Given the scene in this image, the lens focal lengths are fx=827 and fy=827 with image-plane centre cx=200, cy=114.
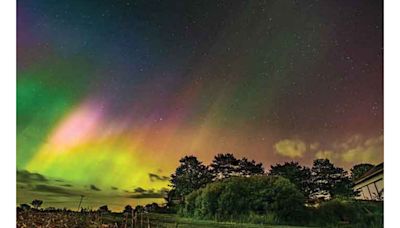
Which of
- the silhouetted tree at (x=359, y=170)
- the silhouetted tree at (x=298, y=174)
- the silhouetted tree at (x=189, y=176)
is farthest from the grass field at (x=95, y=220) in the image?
the silhouetted tree at (x=359, y=170)

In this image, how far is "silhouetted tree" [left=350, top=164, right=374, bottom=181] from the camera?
10.4 ft

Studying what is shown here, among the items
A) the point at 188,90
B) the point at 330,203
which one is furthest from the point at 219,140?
the point at 330,203

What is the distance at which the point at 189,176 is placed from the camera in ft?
10.8

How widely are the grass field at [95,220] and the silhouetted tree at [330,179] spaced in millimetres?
515

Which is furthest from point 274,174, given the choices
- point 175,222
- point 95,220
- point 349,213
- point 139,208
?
point 95,220

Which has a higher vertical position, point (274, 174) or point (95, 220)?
point (274, 174)

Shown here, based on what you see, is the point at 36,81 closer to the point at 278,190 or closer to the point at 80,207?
the point at 80,207

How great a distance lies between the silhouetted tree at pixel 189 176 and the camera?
3.28 metres

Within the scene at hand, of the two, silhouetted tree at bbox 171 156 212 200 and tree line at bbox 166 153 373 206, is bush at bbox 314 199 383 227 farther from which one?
silhouetted tree at bbox 171 156 212 200

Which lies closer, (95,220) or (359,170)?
(359,170)

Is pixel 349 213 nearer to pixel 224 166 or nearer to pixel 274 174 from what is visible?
pixel 274 174

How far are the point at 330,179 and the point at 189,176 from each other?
552 millimetres

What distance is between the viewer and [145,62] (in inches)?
131
